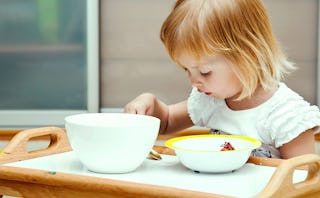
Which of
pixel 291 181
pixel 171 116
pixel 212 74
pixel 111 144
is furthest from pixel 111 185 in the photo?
pixel 171 116

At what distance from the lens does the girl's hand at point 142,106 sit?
1.17 meters

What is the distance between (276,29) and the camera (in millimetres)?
1866

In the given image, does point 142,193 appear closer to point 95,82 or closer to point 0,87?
point 95,82

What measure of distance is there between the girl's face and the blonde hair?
1 centimetres

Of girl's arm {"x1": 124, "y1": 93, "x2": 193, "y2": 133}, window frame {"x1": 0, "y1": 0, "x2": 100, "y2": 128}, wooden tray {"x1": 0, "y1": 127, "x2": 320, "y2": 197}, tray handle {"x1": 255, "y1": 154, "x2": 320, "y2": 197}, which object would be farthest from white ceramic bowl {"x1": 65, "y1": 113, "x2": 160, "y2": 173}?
window frame {"x1": 0, "y1": 0, "x2": 100, "y2": 128}

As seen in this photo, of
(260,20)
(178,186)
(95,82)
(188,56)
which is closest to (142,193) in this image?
(178,186)

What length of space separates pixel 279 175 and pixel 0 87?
1.43 m

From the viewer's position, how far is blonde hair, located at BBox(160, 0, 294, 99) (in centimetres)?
104

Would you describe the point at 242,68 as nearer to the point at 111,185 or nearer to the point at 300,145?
the point at 300,145

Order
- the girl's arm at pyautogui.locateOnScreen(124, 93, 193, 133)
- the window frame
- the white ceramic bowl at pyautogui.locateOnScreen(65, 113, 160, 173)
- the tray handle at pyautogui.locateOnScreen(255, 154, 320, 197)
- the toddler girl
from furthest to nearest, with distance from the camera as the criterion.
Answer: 1. the window frame
2. the girl's arm at pyautogui.locateOnScreen(124, 93, 193, 133)
3. the toddler girl
4. the white ceramic bowl at pyautogui.locateOnScreen(65, 113, 160, 173)
5. the tray handle at pyautogui.locateOnScreen(255, 154, 320, 197)

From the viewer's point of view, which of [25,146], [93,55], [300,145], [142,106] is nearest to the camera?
[25,146]

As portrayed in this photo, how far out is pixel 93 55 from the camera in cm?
183

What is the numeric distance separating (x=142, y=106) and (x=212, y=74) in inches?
7.8

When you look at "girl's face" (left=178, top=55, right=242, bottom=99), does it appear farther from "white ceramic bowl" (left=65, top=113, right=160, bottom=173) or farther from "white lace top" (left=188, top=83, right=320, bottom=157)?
"white ceramic bowl" (left=65, top=113, right=160, bottom=173)
